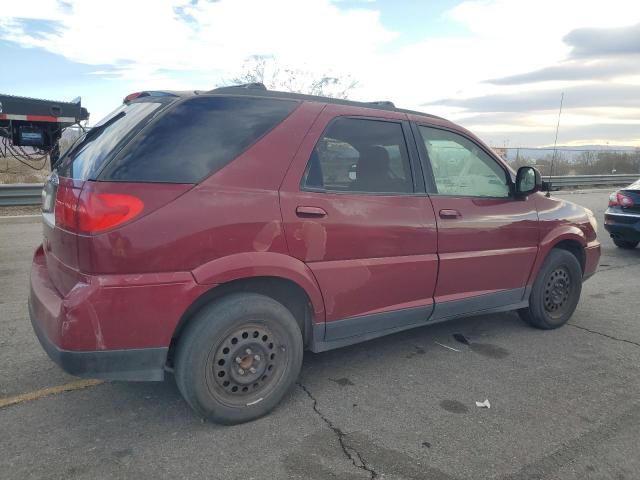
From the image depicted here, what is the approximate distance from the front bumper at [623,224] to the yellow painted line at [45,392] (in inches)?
314

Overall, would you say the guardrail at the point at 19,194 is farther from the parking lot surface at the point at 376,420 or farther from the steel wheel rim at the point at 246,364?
the steel wheel rim at the point at 246,364

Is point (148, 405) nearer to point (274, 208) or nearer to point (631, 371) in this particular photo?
point (274, 208)

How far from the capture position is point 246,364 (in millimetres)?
2891

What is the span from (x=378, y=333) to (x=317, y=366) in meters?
0.56

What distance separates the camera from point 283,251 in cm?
288

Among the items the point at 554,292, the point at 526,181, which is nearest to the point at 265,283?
the point at 526,181

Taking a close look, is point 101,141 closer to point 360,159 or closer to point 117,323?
point 117,323

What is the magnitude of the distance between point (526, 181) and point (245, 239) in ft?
8.45

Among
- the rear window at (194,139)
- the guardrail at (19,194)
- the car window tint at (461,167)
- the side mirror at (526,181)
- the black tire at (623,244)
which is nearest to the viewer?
the rear window at (194,139)

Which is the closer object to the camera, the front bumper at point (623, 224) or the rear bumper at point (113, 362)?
the rear bumper at point (113, 362)

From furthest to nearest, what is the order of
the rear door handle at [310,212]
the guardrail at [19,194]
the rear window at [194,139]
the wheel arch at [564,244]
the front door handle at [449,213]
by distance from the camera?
the guardrail at [19,194], the wheel arch at [564,244], the front door handle at [449,213], the rear door handle at [310,212], the rear window at [194,139]

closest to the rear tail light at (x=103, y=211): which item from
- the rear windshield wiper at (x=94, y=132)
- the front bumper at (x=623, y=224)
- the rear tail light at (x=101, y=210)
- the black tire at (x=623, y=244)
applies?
the rear tail light at (x=101, y=210)

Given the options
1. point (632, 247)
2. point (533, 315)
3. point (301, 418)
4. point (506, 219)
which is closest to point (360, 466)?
point (301, 418)

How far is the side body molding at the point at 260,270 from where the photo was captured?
266cm
